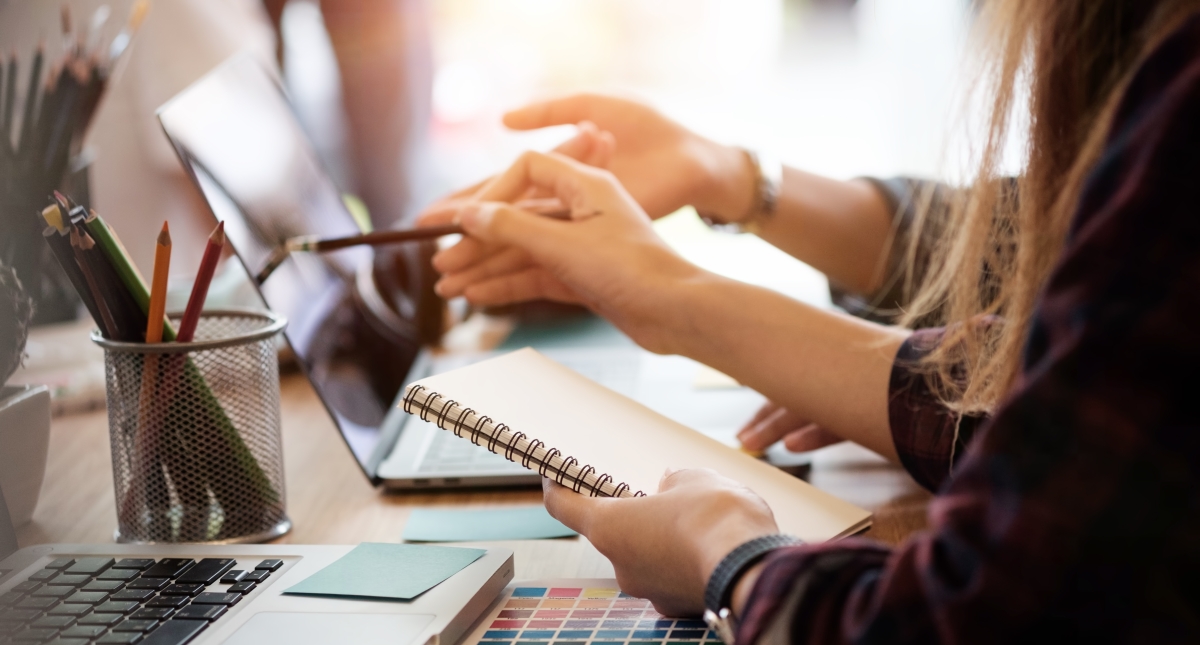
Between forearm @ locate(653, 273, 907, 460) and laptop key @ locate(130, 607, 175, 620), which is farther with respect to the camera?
forearm @ locate(653, 273, 907, 460)

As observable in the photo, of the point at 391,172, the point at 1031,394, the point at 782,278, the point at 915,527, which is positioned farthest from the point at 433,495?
the point at 391,172

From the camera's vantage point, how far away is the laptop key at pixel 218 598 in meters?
0.50

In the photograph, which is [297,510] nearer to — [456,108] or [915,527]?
[915,527]

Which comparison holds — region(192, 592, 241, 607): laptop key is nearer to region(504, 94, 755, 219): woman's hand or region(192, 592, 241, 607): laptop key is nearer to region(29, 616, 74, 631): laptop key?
region(29, 616, 74, 631): laptop key

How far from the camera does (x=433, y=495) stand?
71cm

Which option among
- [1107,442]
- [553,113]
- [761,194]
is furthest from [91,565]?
[761,194]

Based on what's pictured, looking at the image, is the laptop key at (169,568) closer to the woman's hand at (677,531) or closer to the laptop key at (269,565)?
the laptop key at (269,565)

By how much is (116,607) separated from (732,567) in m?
0.31

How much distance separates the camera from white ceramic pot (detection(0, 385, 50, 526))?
64cm

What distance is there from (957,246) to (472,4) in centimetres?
260

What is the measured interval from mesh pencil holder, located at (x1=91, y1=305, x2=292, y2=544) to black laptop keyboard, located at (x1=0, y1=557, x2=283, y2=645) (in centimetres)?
7

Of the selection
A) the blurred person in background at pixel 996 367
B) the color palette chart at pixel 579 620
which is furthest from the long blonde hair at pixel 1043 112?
the color palette chart at pixel 579 620

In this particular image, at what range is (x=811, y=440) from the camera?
2.37 ft

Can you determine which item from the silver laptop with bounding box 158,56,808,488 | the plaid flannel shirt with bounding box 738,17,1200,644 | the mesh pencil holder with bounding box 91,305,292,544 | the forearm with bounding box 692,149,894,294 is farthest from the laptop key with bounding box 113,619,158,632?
the forearm with bounding box 692,149,894,294
